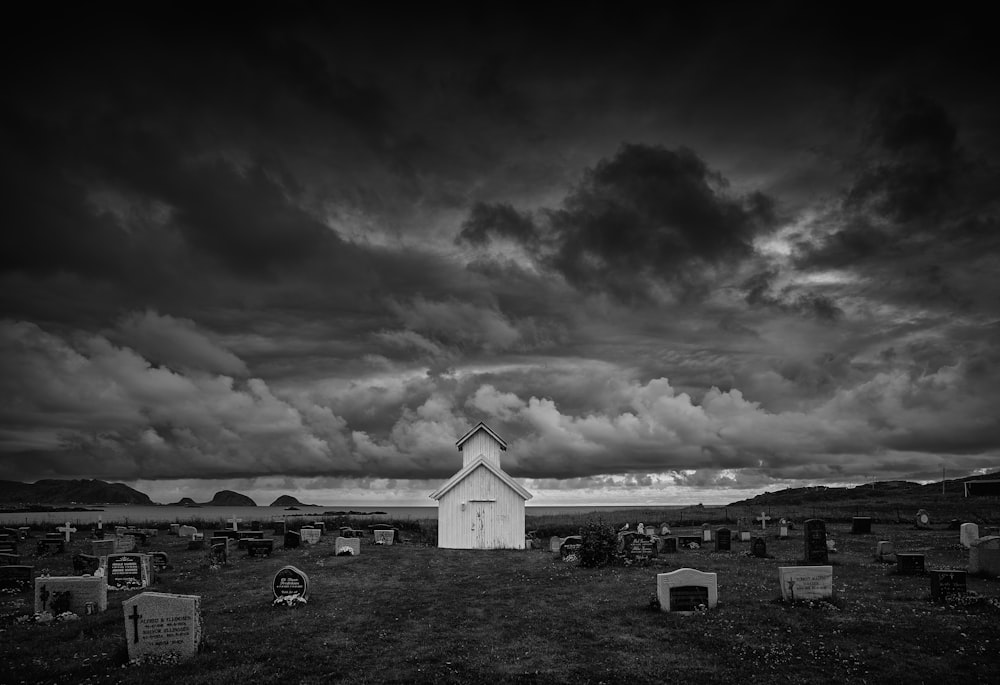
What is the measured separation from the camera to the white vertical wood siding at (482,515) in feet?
134

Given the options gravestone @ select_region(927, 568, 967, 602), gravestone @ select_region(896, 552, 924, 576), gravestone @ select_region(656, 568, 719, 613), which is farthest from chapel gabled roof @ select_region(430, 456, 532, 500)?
gravestone @ select_region(927, 568, 967, 602)

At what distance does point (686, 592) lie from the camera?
17984 mm

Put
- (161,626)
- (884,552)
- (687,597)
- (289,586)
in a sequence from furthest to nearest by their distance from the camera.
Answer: (884,552)
(289,586)
(687,597)
(161,626)

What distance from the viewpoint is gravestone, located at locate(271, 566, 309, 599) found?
19984 mm

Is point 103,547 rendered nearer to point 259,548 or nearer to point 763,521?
point 259,548

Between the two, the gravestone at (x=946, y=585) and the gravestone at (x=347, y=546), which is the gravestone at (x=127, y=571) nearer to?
the gravestone at (x=347, y=546)

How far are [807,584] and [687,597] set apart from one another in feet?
12.1

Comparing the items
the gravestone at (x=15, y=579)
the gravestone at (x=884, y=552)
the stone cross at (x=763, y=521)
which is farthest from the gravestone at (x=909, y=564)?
the gravestone at (x=15, y=579)

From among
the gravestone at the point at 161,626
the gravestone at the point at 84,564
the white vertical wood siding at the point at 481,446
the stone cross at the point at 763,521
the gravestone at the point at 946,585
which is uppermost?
the white vertical wood siding at the point at 481,446

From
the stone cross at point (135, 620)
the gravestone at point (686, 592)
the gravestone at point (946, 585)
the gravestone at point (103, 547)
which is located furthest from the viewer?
the gravestone at point (103, 547)

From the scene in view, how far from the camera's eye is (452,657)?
1391 cm

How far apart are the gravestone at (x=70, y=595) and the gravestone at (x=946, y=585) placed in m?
23.9

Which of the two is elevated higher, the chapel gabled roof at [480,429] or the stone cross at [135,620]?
the chapel gabled roof at [480,429]

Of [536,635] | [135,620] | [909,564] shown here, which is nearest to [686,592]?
[536,635]
